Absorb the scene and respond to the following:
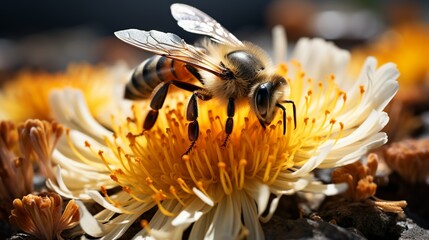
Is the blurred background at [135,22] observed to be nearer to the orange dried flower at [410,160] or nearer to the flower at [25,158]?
the flower at [25,158]

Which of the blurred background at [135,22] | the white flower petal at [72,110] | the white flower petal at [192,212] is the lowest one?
the blurred background at [135,22]

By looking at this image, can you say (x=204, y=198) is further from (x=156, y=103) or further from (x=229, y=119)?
(x=156, y=103)

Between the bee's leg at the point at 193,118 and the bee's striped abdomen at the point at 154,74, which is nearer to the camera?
the bee's leg at the point at 193,118

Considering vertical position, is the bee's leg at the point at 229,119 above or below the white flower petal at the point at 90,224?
above

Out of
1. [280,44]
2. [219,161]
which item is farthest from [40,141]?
[280,44]

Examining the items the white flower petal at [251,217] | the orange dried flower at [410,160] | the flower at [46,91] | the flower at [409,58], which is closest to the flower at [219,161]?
the white flower petal at [251,217]

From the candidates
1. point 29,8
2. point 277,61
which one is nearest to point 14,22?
point 29,8
